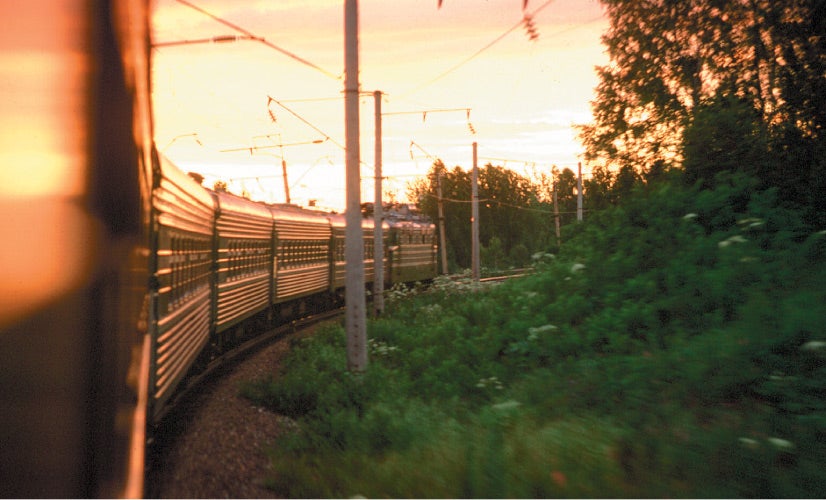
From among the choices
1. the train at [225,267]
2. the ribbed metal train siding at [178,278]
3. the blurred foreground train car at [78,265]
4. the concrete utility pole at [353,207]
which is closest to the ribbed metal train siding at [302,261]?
the train at [225,267]

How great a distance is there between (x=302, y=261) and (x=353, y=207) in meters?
9.36

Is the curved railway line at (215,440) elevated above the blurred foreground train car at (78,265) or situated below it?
below

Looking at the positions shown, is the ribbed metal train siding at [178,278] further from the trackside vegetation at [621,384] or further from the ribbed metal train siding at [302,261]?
the ribbed metal train siding at [302,261]

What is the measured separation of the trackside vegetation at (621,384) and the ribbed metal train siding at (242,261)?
226cm

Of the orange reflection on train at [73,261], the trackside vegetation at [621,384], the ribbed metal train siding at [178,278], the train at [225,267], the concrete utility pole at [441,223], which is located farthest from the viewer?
the concrete utility pole at [441,223]

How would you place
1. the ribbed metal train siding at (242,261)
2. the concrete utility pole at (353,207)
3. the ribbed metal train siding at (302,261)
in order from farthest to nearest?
1. the ribbed metal train siding at (302,261)
2. the ribbed metal train siding at (242,261)
3. the concrete utility pole at (353,207)

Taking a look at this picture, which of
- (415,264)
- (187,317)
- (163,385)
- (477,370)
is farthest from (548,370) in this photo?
(415,264)

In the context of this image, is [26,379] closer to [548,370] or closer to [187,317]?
[548,370]

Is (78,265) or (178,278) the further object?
(178,278)

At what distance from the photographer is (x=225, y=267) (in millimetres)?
13797

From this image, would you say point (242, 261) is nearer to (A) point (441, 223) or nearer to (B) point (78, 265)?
(B) point (78, 265)

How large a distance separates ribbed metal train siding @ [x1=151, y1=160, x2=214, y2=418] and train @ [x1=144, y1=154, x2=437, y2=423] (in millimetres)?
13

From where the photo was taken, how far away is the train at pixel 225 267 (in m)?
7.54

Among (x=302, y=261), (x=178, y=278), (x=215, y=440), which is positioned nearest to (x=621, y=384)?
(x=215, y=440)
